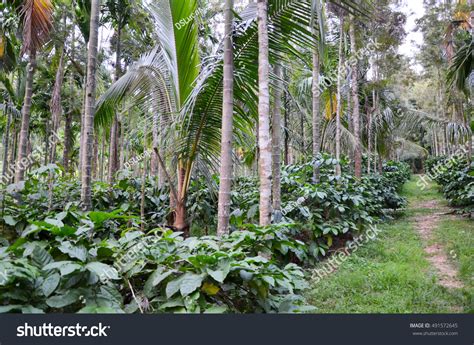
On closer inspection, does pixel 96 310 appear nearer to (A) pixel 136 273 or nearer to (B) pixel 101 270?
(B) pixel 101 270

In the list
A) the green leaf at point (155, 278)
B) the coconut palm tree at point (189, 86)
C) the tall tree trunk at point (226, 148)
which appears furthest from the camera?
the coconut palm tree at point (189, 86)

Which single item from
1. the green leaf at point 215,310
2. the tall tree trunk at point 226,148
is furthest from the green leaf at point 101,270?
the tall tree trunk at point 226,148

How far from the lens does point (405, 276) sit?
4758 mm

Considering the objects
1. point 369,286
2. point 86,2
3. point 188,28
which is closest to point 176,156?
point 188,28

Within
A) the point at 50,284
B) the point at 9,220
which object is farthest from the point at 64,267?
the point at 9,220

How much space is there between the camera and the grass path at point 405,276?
155 inches

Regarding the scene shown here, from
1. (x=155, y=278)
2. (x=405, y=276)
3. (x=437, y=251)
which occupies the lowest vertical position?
(x=405, y=276)

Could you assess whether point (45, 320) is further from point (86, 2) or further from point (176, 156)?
point (86, 2)

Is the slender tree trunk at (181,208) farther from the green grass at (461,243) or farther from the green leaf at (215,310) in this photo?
the green grass at (461,243)

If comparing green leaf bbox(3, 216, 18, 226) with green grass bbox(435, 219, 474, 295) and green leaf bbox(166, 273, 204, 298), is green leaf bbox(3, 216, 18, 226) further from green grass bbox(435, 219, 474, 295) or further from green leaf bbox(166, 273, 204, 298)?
green grass bbox(435, 219, 474, 295)

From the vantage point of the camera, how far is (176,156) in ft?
16.0

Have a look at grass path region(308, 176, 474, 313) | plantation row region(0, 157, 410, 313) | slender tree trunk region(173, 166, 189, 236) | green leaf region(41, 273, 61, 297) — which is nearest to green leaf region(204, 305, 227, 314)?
plantation row region(0, 157, 410, 313)

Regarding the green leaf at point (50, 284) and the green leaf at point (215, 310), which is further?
the green leaf at point (215, 310)

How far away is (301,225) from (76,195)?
11.4 feet
